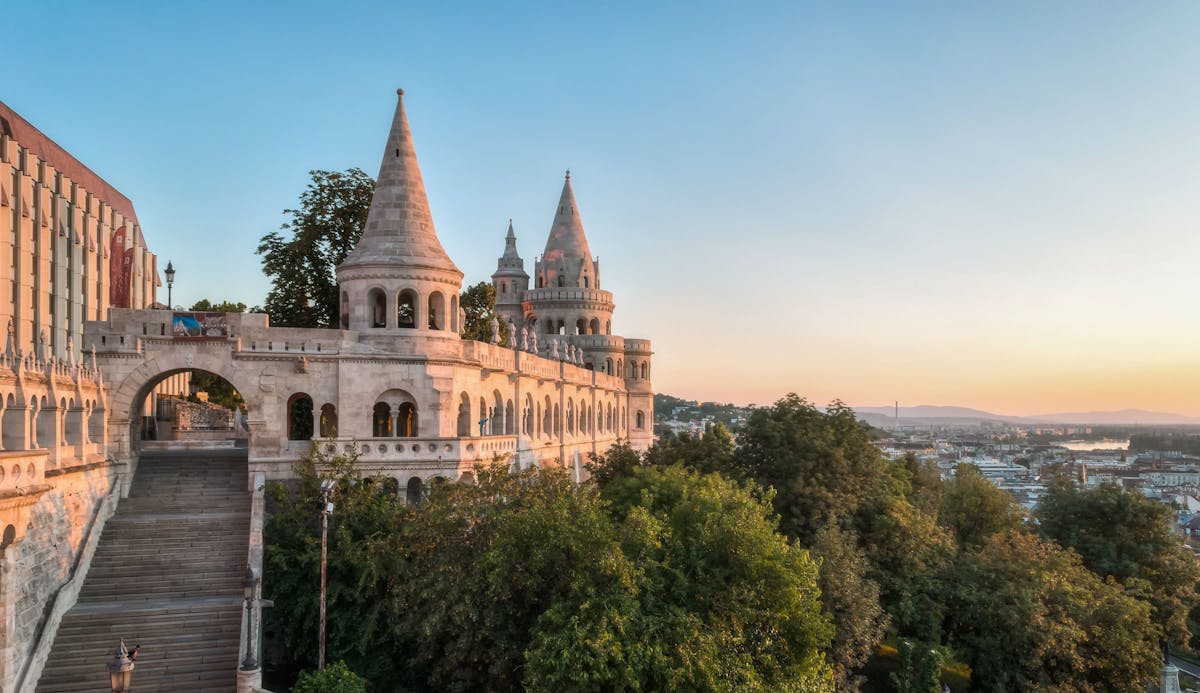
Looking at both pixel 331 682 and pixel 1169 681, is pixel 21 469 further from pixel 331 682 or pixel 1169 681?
pixel 1169 681

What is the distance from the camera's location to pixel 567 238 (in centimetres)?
6775

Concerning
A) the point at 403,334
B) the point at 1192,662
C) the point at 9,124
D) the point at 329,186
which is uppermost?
the point at 9,124

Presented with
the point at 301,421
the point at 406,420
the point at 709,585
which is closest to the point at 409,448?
the point at 406,420

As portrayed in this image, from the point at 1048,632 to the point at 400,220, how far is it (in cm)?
2606

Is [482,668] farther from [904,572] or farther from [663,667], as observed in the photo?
[904,572]

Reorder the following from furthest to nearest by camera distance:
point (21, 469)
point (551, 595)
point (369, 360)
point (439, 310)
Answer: point (439, 310)
point (369, 360)
point (551, 595)
point (21, 469)

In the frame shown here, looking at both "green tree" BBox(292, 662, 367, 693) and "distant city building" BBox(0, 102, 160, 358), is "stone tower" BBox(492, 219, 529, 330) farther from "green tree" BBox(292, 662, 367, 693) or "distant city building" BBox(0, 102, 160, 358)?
"green tree" BBox(292, 662, 367, 693)

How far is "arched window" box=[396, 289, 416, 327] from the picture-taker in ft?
107

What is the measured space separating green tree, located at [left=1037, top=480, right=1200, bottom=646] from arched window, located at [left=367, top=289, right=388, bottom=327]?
3074 cm

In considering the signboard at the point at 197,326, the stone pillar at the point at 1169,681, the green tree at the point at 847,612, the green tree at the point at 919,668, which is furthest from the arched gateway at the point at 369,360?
the stone pillar at the point at 1169,681

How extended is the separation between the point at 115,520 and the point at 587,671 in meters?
16.1

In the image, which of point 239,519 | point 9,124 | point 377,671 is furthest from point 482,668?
point 9,124

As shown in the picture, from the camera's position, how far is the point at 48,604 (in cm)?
2292

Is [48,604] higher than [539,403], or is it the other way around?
[539,403]
